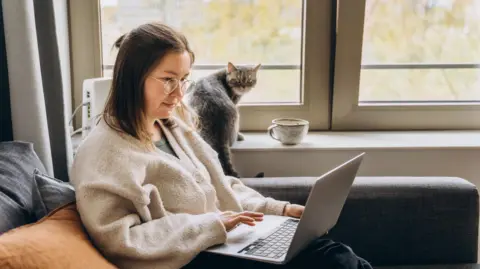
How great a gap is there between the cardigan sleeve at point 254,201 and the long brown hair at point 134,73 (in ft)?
1.39

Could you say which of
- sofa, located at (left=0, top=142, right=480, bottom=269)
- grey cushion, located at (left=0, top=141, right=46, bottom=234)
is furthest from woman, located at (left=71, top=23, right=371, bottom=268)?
sofa, located at (left=0, top=142, right=480, bottom=269)

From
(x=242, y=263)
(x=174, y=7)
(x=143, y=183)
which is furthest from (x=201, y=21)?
(x=242, y=263)

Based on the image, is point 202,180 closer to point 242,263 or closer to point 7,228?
point 242,263

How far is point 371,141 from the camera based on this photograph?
2041 millimetres

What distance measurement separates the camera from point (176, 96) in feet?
4.22

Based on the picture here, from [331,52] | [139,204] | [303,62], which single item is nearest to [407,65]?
[331,52]

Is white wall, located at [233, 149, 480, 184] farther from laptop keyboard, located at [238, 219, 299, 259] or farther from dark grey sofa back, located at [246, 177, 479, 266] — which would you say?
laptop keyboard, located at [238, 219, 299, 259]

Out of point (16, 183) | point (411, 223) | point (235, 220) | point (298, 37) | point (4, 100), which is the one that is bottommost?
point (411, 223)

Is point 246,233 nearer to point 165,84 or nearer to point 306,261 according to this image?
point 306,261

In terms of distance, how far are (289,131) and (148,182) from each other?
2.62 feet

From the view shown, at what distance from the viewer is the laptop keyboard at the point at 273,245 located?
3.94 feet

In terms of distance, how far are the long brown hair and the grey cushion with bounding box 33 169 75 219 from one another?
18 cm

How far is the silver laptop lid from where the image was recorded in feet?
3.70

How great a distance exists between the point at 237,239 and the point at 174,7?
110 cm
